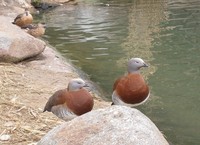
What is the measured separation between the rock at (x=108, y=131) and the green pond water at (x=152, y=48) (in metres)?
3.56

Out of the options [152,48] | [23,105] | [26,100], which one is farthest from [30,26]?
[23,105]

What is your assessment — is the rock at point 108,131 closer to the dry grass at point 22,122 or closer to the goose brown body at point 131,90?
the dry grass at point 22,122

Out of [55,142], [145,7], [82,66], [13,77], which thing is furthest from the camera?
Result: [145,7]

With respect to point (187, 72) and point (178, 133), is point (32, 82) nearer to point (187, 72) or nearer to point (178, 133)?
point (178, 133)

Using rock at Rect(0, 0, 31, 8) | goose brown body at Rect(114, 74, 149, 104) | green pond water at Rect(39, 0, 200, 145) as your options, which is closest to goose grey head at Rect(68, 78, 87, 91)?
goose brown body at Rect(114, 74, 149, 104)

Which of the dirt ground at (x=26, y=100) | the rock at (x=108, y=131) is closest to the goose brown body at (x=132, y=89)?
the dirt ground at (x=26, y=100)

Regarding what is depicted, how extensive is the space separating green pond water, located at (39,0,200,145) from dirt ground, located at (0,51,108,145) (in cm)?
134

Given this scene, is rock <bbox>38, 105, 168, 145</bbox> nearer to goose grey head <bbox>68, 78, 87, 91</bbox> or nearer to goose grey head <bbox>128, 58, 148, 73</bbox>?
goose grey head <bbox>68, 78, 87, 91</bbox>

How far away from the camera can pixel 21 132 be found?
631cm

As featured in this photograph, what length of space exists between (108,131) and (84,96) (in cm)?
179

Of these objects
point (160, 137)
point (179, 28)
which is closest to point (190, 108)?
point (160, 137)

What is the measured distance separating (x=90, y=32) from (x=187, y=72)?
287 inches

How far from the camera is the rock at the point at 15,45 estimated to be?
37.3 feet

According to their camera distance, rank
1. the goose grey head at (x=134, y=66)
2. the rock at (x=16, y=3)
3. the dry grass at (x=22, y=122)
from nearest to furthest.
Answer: the dry grass at (x=22, y=122) < the goose grey head at (x=134, y=66) < the rock at (x=16, y=3)
